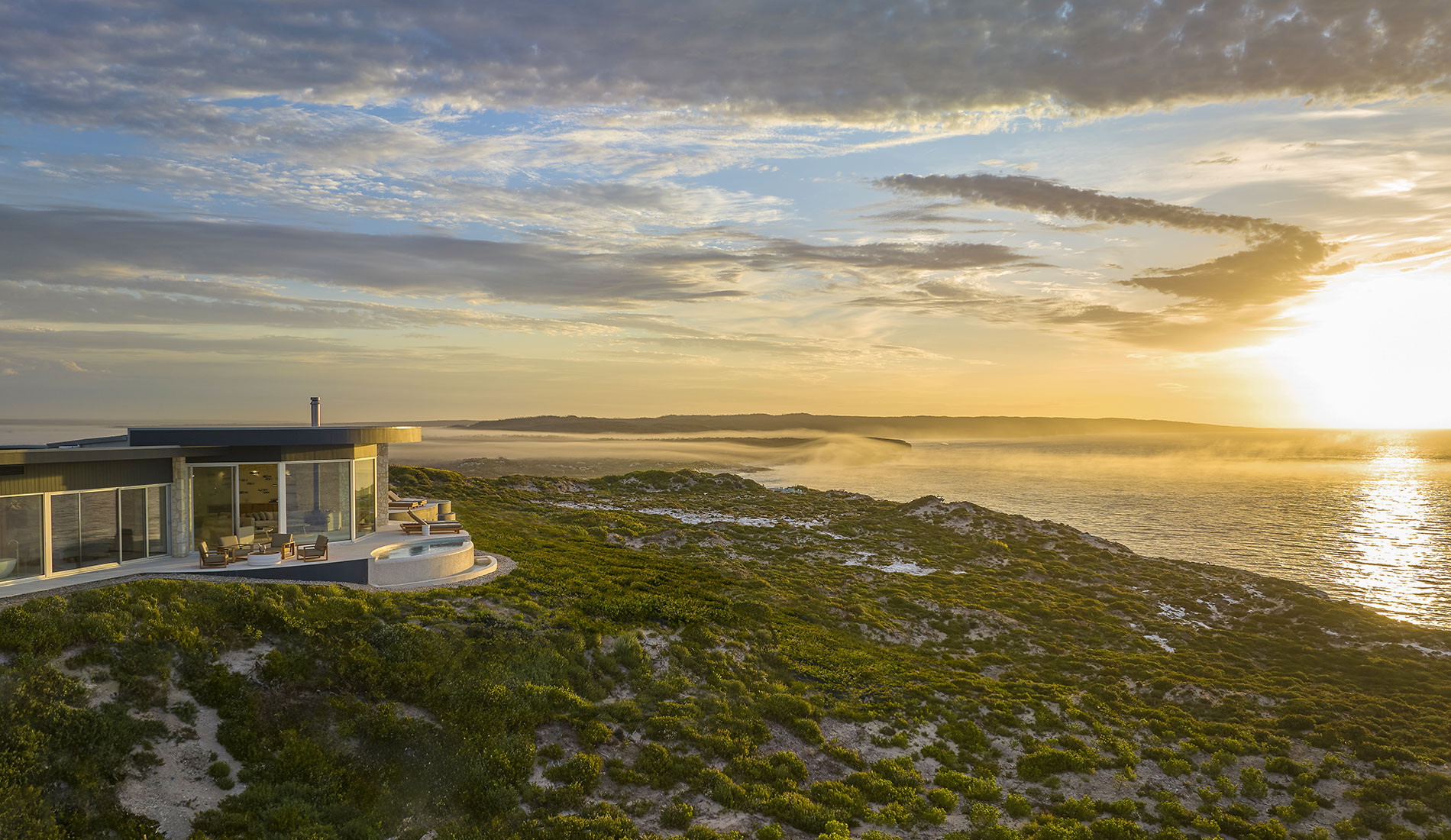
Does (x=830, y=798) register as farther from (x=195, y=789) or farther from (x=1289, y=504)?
(x=1289, y=504)

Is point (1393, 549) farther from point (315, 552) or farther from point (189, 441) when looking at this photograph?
point (189, 441)

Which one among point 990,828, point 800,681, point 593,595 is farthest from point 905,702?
point 593,595

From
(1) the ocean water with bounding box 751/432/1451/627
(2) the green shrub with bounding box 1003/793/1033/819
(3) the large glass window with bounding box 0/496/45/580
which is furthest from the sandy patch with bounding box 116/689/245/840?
(1) the ocean water with bounding box 751/432/1451/627

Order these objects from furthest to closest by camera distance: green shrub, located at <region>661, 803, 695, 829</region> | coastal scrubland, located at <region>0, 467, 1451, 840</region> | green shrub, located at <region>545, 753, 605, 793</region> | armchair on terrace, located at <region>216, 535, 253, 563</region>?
1. armchair on terrace, located at <region>216, 535, 253, 563</region>
2. green shrub, located at <region>545, 753, 605, 793</region>
3. green shrub, located at <region>661, 803, 695, 829</region>
4. coastal scrubland, located at <region>0, 467, 1451, 840</region>

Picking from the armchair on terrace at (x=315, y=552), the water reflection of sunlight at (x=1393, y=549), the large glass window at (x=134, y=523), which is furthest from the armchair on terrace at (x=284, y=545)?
the water reflection of sunlight at (x=1393, y=549)

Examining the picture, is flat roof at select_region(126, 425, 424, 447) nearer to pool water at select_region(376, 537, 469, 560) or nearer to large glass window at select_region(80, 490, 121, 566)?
large glass window at select_region(80, 490, 121, 566)

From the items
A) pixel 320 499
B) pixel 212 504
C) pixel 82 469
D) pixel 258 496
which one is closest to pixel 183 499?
pixel 212 504

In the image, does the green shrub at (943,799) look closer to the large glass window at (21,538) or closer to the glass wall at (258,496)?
Answer: the glass wall at (258,496)
